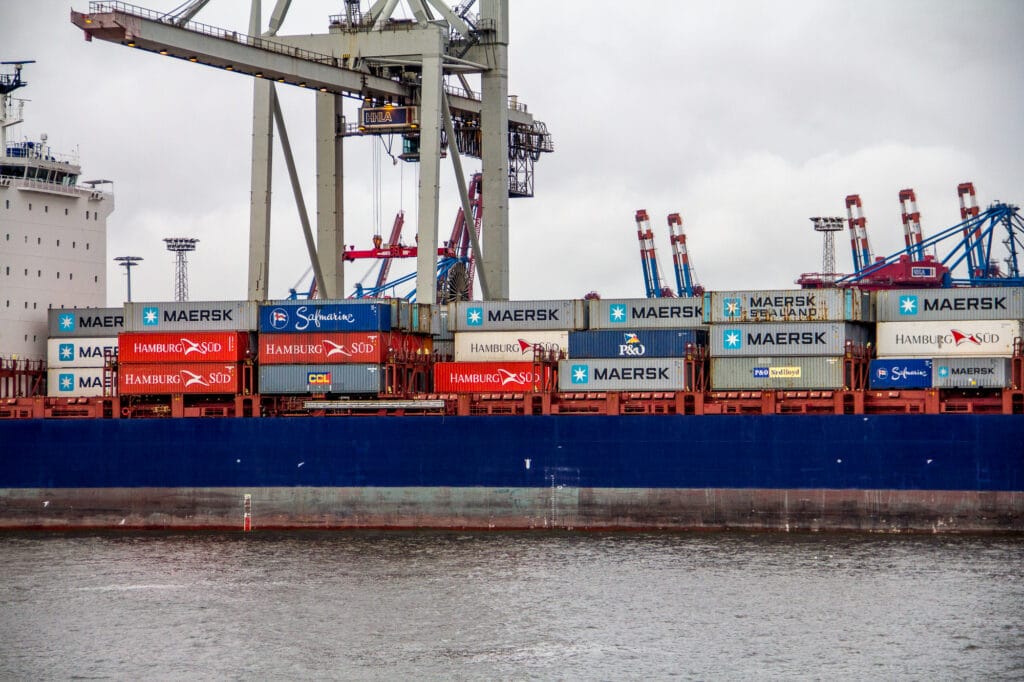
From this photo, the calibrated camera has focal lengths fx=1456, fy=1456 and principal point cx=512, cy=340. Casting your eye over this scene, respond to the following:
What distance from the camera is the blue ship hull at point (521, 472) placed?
Answer: 43250 millimetres

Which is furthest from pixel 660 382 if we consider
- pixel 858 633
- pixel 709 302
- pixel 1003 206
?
pixel 1003 206

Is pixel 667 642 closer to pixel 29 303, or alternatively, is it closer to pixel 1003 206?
pixel 29 303

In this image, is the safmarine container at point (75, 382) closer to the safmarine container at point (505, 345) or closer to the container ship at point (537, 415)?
the container ship at point (537, 415)

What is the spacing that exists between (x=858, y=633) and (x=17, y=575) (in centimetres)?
2208

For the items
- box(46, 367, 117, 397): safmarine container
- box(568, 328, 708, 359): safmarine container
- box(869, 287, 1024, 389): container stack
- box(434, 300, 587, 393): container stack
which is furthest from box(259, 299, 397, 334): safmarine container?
box(869, 287, 1024, 389): container stack

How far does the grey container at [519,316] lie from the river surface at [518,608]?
6998 millimetres

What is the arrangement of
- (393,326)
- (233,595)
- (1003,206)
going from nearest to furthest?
(233,595)
(393,326)
(1003,206)

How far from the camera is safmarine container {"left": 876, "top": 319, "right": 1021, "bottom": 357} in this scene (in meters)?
43.7

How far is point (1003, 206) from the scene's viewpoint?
6656 cm

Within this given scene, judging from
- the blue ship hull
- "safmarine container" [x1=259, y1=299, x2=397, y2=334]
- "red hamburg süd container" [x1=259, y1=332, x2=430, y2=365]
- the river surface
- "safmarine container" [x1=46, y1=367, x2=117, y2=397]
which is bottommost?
the river surface

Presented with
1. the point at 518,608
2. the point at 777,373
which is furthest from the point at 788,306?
the point at 518,608

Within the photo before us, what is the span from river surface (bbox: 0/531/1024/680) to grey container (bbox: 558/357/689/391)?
4695mm

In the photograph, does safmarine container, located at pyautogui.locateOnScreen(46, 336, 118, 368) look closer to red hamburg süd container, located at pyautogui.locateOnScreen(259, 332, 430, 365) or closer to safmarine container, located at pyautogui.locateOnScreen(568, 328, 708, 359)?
red hamburg süd container, located at pyautogui.locateOnScreen(259, 332, 430, 365)

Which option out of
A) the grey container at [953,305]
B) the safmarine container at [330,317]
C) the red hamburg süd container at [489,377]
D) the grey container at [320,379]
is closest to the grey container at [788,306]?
the grey container at [953,305]
